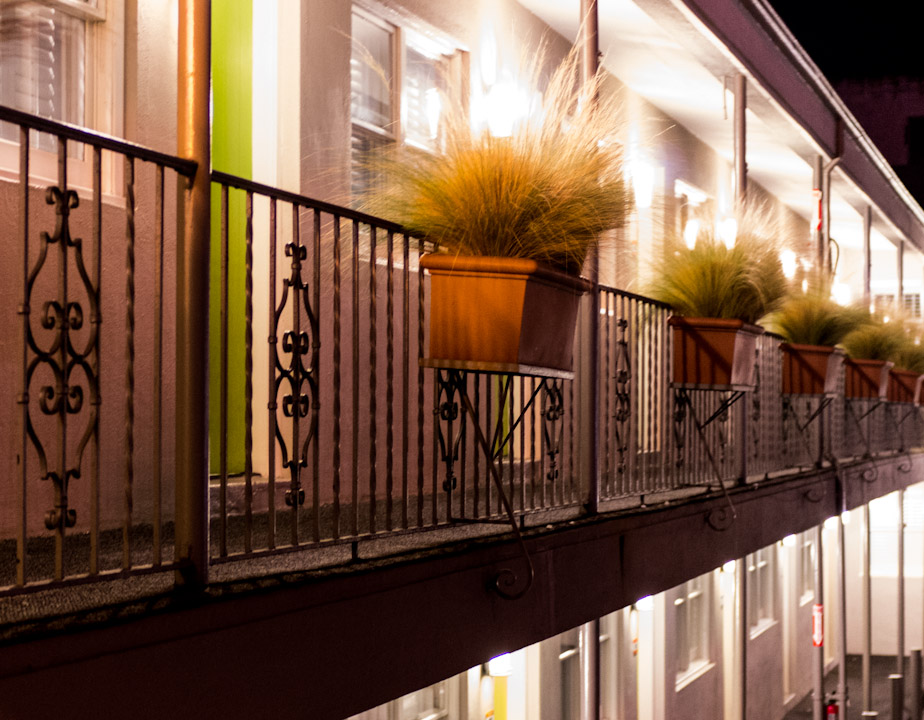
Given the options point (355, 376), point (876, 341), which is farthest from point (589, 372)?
point (876, 341)

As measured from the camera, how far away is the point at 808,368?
25.6 feet

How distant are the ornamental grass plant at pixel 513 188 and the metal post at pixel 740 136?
3.51m

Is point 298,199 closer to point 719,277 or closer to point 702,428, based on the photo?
point 719,277

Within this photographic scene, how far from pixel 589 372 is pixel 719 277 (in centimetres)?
124

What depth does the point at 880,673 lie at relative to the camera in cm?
1764

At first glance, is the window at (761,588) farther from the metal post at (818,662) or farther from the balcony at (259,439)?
the balcony at (259,439)

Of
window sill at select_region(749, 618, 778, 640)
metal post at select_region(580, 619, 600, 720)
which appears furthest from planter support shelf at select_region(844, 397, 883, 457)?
metal post at select_region(580, 619, 600, 720)

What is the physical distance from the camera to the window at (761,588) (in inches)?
518

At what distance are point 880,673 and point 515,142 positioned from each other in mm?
16114

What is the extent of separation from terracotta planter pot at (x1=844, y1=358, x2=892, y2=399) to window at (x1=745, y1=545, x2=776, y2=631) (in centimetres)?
344

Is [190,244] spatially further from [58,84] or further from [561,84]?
[58,84]

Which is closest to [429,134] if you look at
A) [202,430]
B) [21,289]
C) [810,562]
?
[202,430]

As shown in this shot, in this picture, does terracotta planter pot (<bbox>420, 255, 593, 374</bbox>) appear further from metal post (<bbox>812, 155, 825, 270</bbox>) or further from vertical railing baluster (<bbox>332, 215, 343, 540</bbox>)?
metal post (<bbox>812, 155, 825, 270</bbox>)

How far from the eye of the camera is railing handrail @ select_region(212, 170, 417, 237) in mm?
2838
